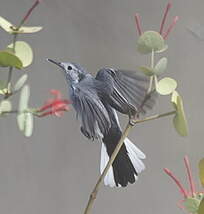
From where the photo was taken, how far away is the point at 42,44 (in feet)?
3.98

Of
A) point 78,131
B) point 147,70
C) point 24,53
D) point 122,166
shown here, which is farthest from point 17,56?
point 78,131

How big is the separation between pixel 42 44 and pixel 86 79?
0.69 meters

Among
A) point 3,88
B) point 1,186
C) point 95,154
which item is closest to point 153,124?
point 95,154

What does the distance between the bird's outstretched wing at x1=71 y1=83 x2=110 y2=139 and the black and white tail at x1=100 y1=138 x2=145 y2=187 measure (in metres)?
0.06

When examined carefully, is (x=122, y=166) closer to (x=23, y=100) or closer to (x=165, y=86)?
(x=165, y=86)

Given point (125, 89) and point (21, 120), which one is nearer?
point (21, 120)

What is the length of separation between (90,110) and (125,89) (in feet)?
0.18

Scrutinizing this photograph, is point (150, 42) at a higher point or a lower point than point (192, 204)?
higher

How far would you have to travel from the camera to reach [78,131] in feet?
3.98

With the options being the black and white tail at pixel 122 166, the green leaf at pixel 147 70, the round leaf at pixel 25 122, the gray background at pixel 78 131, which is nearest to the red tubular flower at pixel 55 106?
the round leaf at pixel 25 122

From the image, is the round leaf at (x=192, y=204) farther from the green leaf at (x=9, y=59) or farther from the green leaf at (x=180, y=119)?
the green leaf at (x=9, y=59)

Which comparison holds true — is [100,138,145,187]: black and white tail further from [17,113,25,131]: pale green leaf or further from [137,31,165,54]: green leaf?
[17,113,25,131]: pale green leaf

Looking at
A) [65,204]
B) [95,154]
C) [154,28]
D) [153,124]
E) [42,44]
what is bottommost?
[65,204]

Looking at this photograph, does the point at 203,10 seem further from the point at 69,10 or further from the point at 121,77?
the point at 121,77
